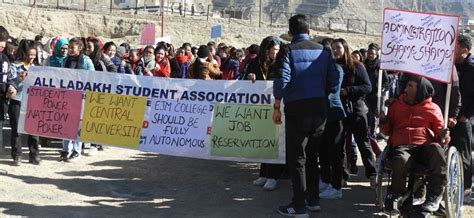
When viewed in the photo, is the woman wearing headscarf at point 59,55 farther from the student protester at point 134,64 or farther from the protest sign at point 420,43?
the protest sign at point 420,43

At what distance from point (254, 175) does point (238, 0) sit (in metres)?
131

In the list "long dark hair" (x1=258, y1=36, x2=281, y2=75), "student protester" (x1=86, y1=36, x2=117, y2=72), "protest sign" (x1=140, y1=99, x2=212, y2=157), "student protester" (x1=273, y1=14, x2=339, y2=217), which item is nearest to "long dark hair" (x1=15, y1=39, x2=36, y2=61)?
"student protester" (x1=86, y1=36, x2=117, y2=72)

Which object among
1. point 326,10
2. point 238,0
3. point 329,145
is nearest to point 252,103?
point 329,145

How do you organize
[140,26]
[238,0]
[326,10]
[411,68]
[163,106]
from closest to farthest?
[411,68] < [163,106] < [140,26] < [326,10] < [238,0]

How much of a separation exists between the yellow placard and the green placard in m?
1.09

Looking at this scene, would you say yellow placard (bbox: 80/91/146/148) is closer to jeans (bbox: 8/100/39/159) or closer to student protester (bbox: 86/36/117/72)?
jeans (bbox: 8/100/39/159)

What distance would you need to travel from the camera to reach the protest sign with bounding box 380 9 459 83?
21.2 ft

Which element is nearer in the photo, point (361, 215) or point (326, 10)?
point (361, 215)

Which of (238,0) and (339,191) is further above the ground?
(238,0)

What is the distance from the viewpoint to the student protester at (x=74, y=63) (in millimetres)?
8938

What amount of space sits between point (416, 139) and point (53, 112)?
5.04 meters

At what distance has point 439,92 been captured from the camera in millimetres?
7070

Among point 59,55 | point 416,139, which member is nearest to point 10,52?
point 59,55

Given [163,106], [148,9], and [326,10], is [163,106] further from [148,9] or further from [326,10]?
[326,10]
